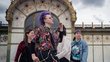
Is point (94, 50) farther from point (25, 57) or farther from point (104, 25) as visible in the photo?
point (25, 57)

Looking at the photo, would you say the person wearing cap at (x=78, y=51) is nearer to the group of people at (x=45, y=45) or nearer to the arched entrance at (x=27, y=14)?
the group of people at (x=45, y=45)

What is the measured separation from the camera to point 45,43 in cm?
702

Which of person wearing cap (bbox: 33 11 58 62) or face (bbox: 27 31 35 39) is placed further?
face (bbox: 27 31 35 39)

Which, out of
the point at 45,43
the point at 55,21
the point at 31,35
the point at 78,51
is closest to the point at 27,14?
the point at 55,21

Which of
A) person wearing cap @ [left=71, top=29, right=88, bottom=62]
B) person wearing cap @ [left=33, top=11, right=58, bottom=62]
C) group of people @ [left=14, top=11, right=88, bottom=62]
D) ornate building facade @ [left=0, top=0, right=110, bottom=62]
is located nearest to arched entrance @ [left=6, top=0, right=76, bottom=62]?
ornate building facade @ [left=0, top=0, right=110, bottom=62]

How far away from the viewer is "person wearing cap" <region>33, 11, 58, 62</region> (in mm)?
6994

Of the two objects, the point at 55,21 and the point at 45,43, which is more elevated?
the point at 55,21

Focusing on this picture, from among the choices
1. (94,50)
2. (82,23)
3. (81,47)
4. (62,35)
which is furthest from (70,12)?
(62,35)

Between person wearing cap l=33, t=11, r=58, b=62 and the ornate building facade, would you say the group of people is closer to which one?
person wearing cap l=33, t=11, r=58, b=62

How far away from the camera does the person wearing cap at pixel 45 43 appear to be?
699 centimetres

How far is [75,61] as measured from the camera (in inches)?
352

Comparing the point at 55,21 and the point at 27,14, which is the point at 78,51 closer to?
the point at 55,21

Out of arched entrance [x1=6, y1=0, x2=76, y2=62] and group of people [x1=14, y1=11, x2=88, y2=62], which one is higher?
arched entrance [x1=6, y1=0, x2=76, y2=62]

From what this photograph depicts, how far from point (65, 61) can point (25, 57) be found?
1026 millimetres
